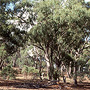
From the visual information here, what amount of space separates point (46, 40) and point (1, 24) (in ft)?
17.6

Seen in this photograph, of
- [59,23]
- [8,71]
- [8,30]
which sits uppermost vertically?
[59,23]

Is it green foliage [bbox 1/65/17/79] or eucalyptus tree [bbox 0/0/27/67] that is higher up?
eucalyptus tree [bbox 0/0/27/67]

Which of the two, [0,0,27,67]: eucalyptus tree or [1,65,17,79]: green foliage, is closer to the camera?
[0,0,27,67]: eucalyptus tree

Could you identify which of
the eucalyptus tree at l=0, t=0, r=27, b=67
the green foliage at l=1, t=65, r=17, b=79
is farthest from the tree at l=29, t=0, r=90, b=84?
the green foliage at l=1, t=65, r=17, b=79

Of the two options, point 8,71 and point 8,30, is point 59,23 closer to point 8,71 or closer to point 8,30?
point 8,30

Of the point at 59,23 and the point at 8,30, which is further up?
the point at 59,23

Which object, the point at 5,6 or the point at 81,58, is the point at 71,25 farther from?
the point at 81,58

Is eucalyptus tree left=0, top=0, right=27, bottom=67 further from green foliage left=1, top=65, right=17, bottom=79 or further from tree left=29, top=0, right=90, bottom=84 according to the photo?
green foliage left=1, top=65, right=17, bottom=79

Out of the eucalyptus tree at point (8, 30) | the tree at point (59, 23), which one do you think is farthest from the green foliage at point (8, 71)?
the tree at point (59, 23)

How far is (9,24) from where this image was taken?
1329cm

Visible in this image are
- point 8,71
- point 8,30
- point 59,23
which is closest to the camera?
point 8,30

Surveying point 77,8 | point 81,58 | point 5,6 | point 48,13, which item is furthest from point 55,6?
point 81,58

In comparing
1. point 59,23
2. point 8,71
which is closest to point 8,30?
point 59,23

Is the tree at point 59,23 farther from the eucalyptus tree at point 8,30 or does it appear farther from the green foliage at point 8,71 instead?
the green foliage at point 8,71
